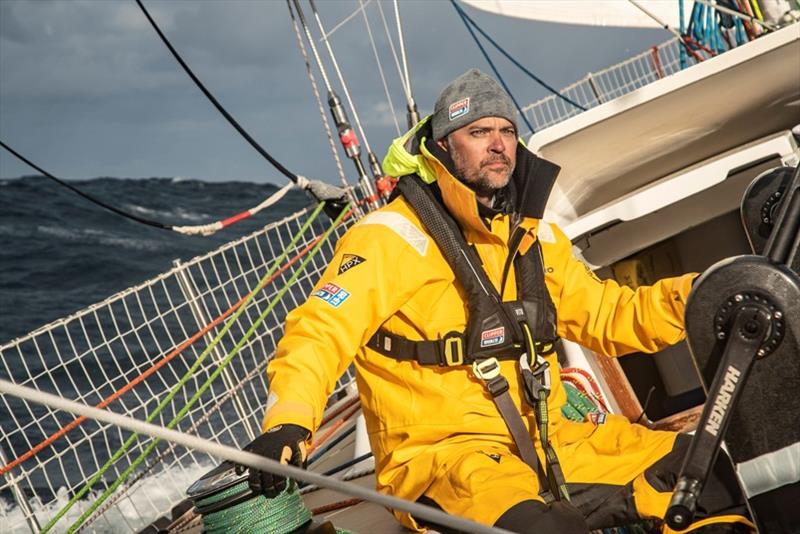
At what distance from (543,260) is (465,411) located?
59 cm

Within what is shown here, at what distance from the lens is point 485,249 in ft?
10.1

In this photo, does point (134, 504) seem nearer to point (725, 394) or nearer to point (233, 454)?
point (233, 454)

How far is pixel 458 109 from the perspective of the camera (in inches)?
122

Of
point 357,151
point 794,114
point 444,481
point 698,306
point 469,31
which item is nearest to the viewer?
point 698,306

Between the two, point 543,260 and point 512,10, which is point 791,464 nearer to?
point 543,260

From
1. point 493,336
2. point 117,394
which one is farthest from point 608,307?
point 117,394

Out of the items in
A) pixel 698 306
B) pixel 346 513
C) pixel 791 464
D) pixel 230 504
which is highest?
pixel 698 306

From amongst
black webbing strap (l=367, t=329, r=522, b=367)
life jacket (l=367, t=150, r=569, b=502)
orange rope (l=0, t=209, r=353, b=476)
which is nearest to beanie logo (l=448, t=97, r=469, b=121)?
life jacket (l=367, t=150, r=569, b=502)

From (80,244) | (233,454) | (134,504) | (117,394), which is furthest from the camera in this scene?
(80,244)

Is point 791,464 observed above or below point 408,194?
below

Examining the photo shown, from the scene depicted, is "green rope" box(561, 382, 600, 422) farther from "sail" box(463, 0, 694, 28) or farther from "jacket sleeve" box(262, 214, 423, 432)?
"sail" box(463, 0, 694, 28)

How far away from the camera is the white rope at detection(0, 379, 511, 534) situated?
195 cm

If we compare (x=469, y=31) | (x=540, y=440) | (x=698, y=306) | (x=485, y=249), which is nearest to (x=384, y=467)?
(x=540, y=440)

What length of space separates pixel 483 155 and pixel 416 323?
54 centimetres
